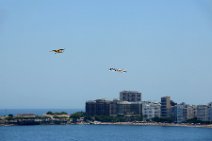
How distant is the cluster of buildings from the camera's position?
50.9 m

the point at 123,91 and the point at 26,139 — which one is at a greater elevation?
the point at 123,91

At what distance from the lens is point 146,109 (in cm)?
5384

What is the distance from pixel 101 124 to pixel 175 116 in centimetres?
614

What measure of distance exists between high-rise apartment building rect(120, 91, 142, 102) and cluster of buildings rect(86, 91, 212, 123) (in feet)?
0.82

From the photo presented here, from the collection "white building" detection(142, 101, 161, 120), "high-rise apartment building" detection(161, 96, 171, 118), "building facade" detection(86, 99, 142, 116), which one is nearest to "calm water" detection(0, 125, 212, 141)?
"high-rise apartment building" detection(161, 96, 171, 118)

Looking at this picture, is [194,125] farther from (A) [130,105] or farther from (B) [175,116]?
(A) [130,105]

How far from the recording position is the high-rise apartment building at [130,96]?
5753 cm

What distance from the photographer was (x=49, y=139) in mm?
32312

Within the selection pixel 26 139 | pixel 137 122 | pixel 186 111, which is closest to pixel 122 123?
pixel 137 122

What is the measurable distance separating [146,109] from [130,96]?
4.32 m

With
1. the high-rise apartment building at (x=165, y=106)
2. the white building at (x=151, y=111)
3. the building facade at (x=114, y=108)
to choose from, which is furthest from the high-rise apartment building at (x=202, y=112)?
the building facade at (x=114, y=108)

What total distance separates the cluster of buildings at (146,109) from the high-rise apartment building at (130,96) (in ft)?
0.82

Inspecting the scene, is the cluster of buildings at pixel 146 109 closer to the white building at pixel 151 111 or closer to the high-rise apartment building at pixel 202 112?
the white building at pixel 151 111

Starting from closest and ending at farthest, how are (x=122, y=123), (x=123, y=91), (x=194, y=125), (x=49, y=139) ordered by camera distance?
(x=49, y=139), (x=194, y=125), (x=122, y=123), (x=123, y=91)
